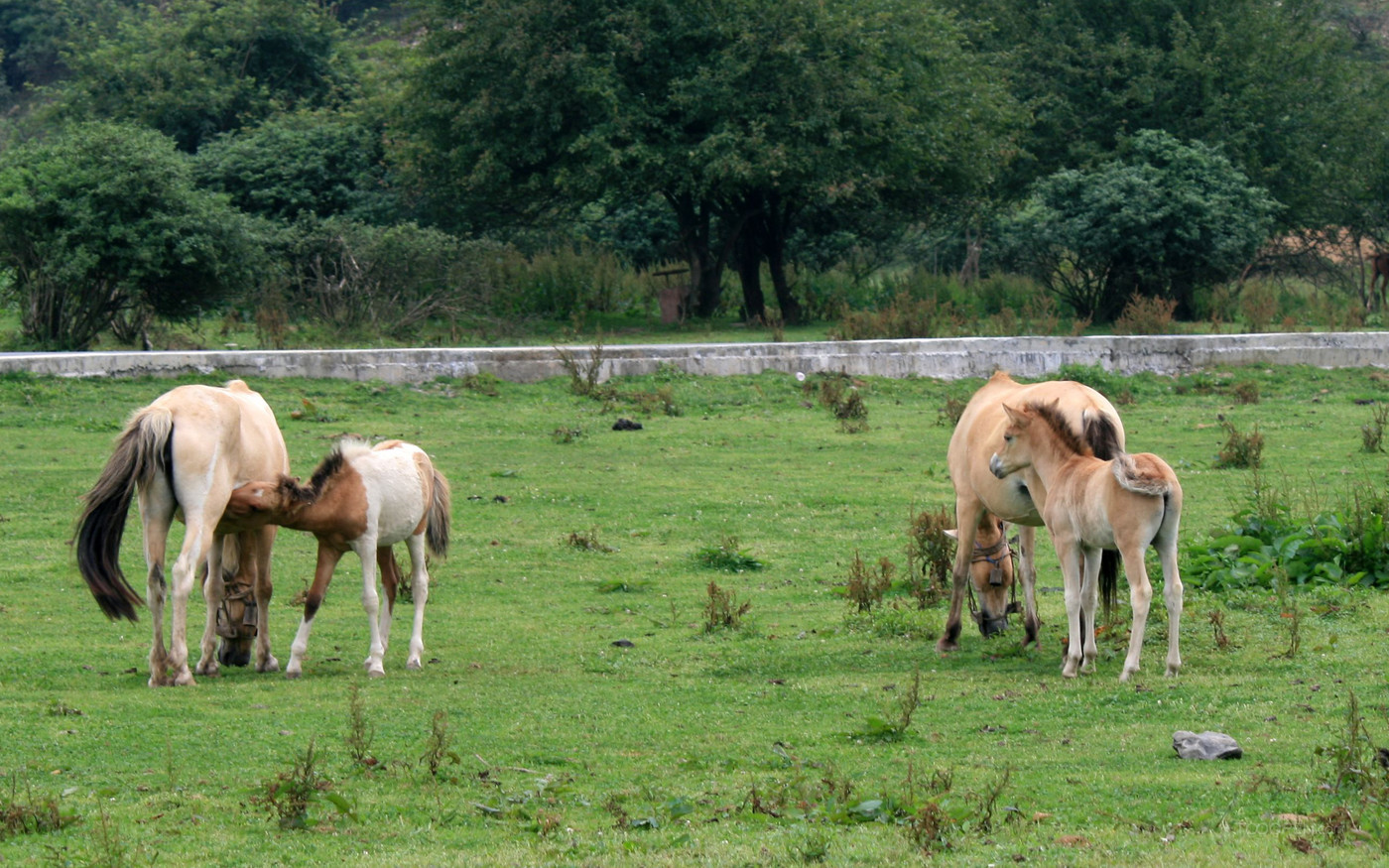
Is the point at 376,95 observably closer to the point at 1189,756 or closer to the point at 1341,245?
the point at 1341,245

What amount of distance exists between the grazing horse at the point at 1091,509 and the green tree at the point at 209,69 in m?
34.8

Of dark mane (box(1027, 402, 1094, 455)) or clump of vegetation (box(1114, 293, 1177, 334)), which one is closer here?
dark mane (box(1027, 402, 1094, 455))

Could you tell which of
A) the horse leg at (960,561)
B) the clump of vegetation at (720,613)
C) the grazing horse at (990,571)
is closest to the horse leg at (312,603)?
the clump of vegetation at (720,613)

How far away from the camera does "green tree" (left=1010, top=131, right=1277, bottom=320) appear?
32.5 m

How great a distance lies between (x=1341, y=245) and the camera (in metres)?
46.7

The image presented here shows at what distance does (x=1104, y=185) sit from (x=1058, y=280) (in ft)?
15.8

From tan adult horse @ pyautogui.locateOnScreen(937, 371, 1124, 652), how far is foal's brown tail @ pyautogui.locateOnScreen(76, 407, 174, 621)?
489cm

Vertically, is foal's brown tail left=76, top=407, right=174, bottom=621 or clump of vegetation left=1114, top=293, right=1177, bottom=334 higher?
clump of vegetation left=1114, top=293, right=1177, bottom=334

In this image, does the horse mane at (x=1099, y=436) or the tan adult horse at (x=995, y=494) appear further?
the tan adult horse at (x=995, y=494)

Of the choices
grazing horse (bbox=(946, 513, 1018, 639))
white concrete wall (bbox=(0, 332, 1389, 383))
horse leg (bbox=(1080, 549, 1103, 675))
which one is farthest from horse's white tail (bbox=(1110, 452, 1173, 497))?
white concrete wall (bbox=(0, 332, 1389, 383))

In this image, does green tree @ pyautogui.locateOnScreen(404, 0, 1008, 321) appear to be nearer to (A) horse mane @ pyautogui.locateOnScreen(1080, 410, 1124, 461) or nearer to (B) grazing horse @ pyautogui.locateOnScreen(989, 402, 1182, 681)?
(A) horse mane @ pyautogui.locateOnScreen(1080, 410, 1124, 461)

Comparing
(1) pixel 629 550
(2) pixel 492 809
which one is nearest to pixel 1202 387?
(1) pixel 629 550

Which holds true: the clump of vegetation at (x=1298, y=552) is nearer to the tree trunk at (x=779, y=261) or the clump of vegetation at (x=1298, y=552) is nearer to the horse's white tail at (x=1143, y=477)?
the horse's white tail at (x=1143, y=477)

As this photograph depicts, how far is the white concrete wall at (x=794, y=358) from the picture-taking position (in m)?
22.4
